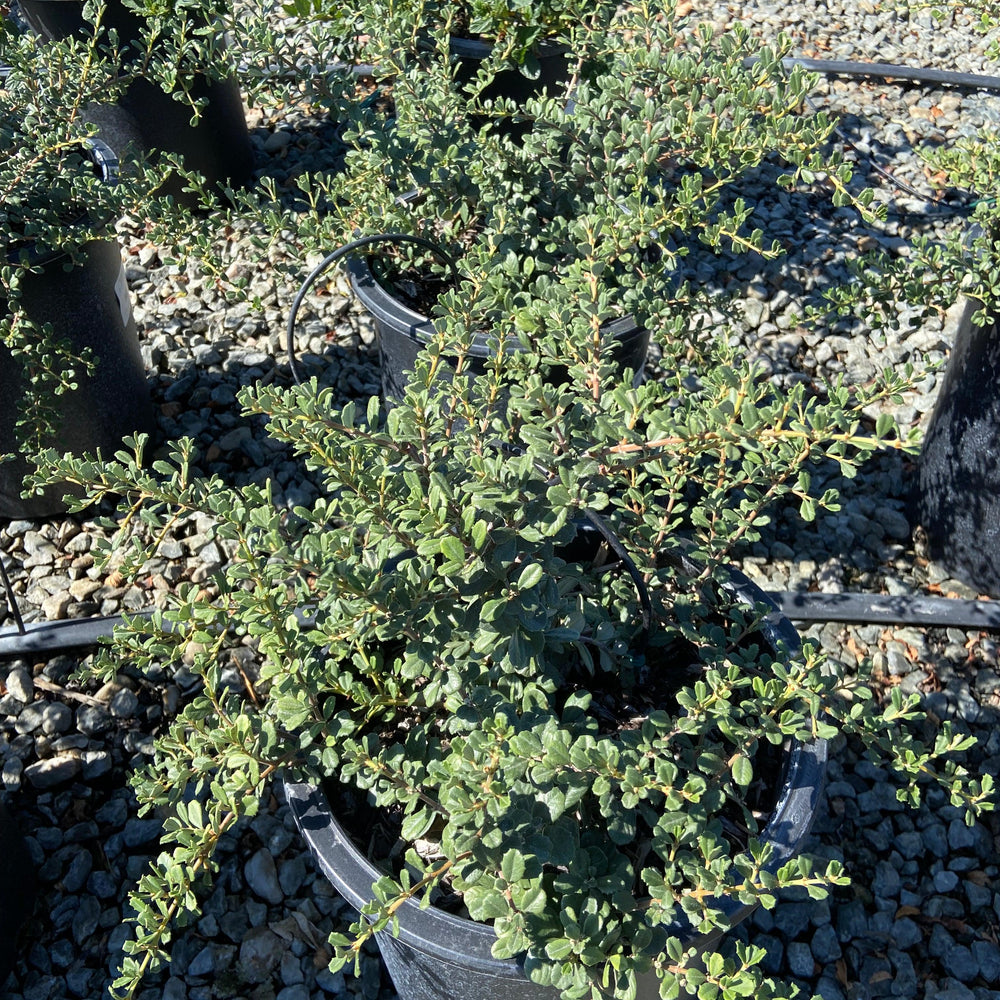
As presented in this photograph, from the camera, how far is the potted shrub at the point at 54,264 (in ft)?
7.25

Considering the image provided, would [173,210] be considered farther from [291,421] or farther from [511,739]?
[511,739]

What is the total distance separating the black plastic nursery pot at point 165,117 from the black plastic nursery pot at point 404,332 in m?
1.14

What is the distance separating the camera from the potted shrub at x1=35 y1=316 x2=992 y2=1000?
1.26 metres

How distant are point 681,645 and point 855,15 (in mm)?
4143

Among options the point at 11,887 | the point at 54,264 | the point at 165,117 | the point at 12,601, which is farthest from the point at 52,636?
the point at 165,117

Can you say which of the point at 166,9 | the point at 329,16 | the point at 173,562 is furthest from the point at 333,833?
the point at 166,9

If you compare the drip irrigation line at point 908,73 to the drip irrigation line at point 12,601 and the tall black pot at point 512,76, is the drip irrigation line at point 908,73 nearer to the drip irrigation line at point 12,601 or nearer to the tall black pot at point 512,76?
the tall black pot at point 512,76

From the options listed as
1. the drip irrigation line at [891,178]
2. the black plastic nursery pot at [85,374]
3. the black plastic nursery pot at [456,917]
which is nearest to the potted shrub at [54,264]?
the black plastic nursery pot at [85,374]

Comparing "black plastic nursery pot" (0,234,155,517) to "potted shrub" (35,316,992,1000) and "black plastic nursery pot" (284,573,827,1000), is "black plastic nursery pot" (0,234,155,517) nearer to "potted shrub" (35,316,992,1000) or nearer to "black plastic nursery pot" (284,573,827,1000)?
"potted shrub" (35,316,992,1000)

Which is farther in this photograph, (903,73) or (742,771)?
(903,73)

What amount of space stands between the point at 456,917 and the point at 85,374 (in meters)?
1.74

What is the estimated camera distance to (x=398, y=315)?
2.39 m

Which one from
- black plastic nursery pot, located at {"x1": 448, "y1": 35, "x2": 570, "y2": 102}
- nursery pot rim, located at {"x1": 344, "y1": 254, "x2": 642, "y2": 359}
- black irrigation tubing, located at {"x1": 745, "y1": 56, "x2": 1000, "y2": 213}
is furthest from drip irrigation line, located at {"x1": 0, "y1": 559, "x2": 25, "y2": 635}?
black irrigation tubing, located at {"x1": 745, "y1": 56, "x2": 1000, "y2": 213}

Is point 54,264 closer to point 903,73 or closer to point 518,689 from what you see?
point 518,689
